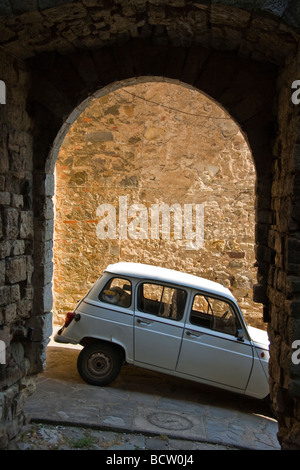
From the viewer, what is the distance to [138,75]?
13.7ft

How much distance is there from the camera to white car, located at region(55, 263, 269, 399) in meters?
5.41

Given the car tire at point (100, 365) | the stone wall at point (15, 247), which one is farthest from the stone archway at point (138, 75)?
the car tire at point (100, 365)

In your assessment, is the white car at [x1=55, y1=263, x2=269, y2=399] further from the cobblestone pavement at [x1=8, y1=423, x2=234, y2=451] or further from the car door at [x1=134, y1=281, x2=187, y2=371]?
the cobblestone pavement at [x1=8, y1=423, x2=234, y2=451]

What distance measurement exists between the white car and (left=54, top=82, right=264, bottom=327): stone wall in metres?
2.16

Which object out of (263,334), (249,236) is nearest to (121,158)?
(249,236)

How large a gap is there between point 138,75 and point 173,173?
12.1 feet

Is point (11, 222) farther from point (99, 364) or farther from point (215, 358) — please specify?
point (215, 358)

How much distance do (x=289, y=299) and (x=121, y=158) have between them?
5.07 metres

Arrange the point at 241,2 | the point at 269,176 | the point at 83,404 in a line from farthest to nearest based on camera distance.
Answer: the point at 83,404, the point at 269,176, the point at 241,2

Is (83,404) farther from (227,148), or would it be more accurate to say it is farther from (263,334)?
(227,148)

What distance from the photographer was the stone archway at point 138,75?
10.9 feet

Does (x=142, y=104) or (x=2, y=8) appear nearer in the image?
(x=2, y=8)

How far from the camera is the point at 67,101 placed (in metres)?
4.17

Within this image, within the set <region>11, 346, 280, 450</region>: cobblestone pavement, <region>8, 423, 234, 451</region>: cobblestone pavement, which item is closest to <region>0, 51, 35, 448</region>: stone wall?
<region>8, 423, 234, 451</region>: cobblestone pavement
